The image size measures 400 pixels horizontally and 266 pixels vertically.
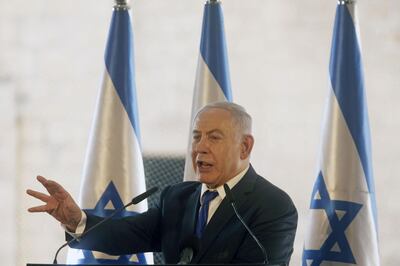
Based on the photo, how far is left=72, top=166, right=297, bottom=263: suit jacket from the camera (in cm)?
303

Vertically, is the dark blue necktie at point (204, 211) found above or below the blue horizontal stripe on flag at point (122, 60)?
below

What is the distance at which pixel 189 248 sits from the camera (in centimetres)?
312

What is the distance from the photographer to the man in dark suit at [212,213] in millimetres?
3041

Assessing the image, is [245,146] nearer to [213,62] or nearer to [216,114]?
[216,114]

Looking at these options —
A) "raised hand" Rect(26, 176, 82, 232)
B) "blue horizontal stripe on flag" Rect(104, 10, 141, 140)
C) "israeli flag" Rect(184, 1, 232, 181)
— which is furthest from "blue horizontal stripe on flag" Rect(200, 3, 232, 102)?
"raised hand" Rect(26, 176, 82, 232)

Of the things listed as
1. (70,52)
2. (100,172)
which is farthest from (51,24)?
(100,172)

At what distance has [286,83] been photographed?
463 cm

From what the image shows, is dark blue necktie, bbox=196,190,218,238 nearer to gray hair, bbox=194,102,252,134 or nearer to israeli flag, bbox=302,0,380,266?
gray hair, bbox=194,102,252,134

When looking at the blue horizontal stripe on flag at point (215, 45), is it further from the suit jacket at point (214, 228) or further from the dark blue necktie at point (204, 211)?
the dark blue necktie at point (204, 211)

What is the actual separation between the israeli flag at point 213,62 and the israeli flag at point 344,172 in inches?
23.9

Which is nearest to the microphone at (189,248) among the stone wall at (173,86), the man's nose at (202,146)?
the man's nose at (202,146)

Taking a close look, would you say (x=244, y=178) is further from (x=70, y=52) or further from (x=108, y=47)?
(x=70, y=52)

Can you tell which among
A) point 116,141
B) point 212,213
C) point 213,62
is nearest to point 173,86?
point 213,62

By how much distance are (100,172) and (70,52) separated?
120 cm
